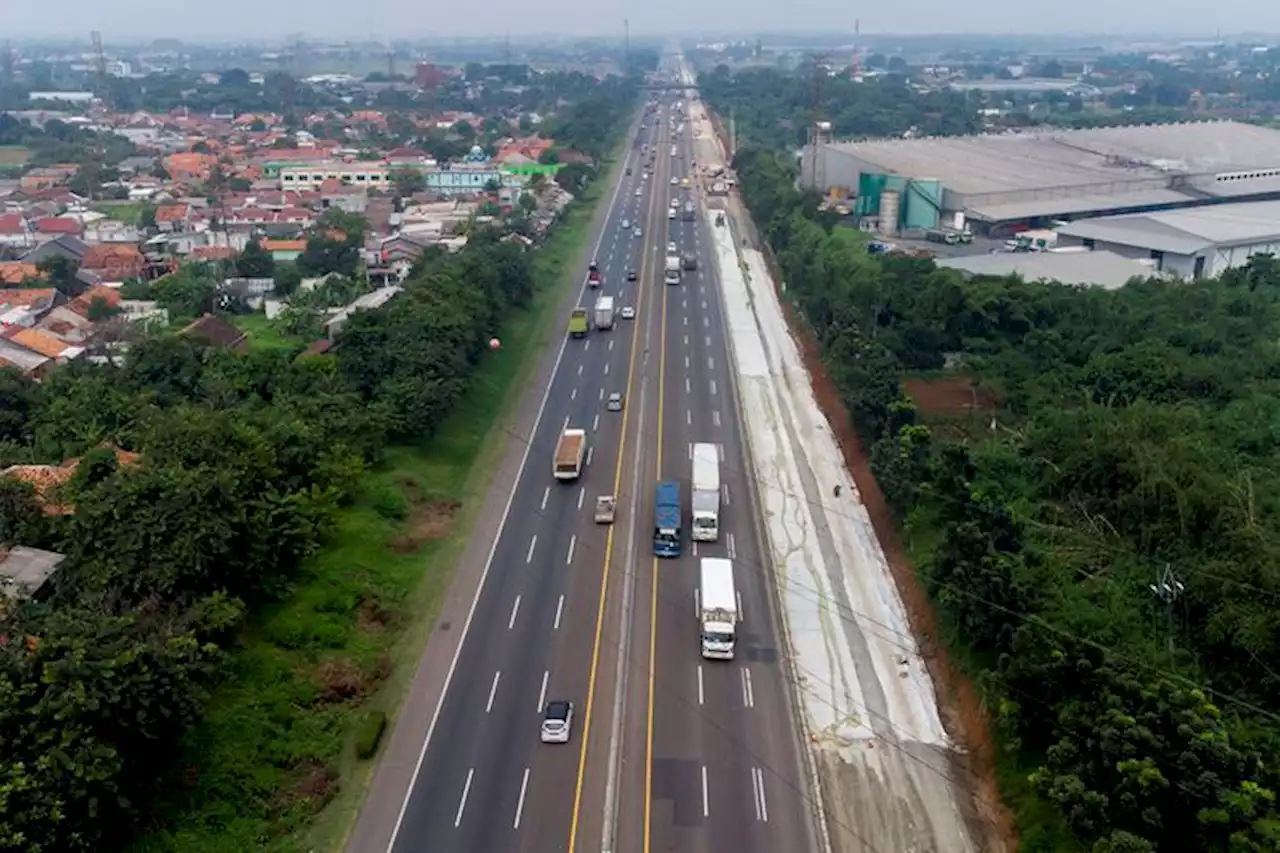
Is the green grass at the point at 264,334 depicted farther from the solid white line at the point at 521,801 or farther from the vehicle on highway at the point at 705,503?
the solid white line at the point at 521,801

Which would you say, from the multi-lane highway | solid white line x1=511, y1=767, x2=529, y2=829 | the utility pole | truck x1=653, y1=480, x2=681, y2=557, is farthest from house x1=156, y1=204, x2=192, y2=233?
the utility pole

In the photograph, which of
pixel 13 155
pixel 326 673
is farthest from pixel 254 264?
pixel 13 155

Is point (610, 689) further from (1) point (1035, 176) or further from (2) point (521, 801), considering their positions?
(1) point (1035, 176)

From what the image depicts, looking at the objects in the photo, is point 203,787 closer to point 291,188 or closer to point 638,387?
point 638,387

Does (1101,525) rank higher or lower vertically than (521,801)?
higher

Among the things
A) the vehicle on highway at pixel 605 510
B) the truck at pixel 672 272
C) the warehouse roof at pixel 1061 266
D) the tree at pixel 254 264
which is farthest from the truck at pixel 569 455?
the tree at pixel 254 264

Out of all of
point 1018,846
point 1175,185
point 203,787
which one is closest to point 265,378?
point 203,787
